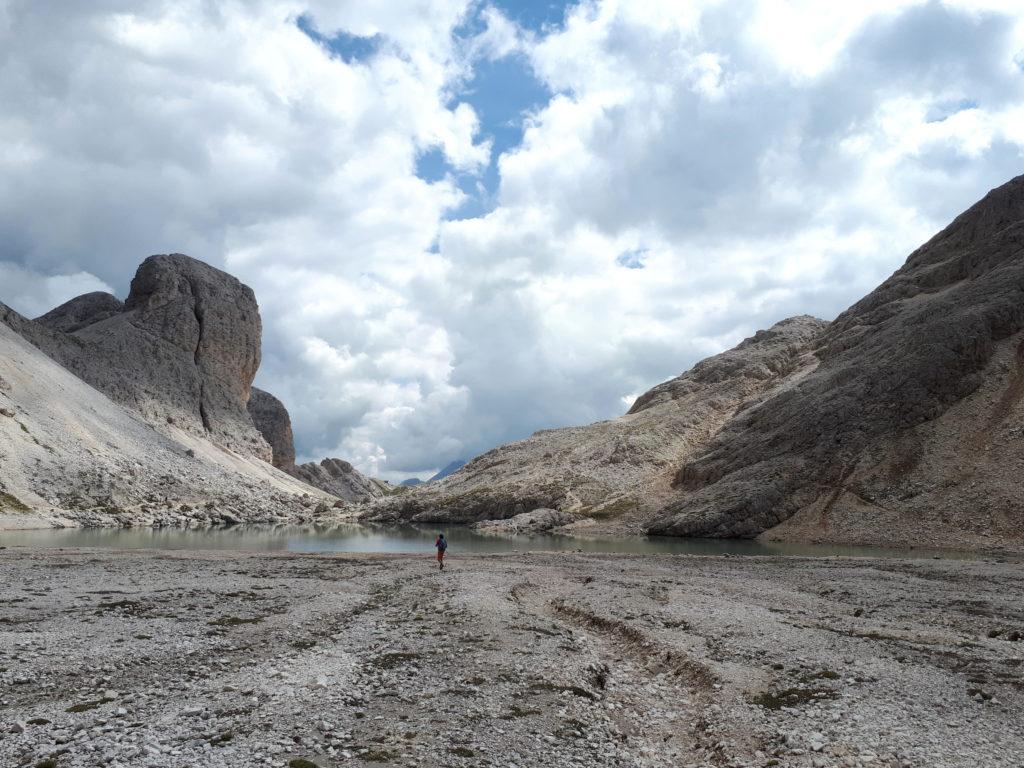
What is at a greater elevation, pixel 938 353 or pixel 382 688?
pixel 938 353

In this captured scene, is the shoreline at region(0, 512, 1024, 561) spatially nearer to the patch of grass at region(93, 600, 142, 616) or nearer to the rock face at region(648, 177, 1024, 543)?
the rock face at region(648, 177, 1024, 543)

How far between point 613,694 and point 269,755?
375 inches

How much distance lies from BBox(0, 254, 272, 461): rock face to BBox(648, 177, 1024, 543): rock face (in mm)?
123757

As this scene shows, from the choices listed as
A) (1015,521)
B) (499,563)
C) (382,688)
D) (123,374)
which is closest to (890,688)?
(382,688)

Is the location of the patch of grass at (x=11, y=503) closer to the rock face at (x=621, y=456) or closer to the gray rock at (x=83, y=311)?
the rock face at (x=621, y=456)

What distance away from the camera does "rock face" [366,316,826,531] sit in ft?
399

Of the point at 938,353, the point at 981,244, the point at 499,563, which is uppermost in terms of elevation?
the point at 981,244

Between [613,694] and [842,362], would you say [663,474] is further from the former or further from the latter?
[613,694]

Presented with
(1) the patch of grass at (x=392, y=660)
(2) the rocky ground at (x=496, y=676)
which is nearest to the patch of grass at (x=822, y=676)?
(2) the rocky ground at (x=496, y=676)

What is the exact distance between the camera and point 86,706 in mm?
14625

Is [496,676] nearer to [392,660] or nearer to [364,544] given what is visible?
[392,660]

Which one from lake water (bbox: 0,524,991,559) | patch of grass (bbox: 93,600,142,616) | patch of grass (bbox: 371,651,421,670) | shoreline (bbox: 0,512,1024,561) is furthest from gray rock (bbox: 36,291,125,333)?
patch of grass (bbox: 371,651,421,670)

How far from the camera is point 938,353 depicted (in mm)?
99062

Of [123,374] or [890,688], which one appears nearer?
[890,688]
